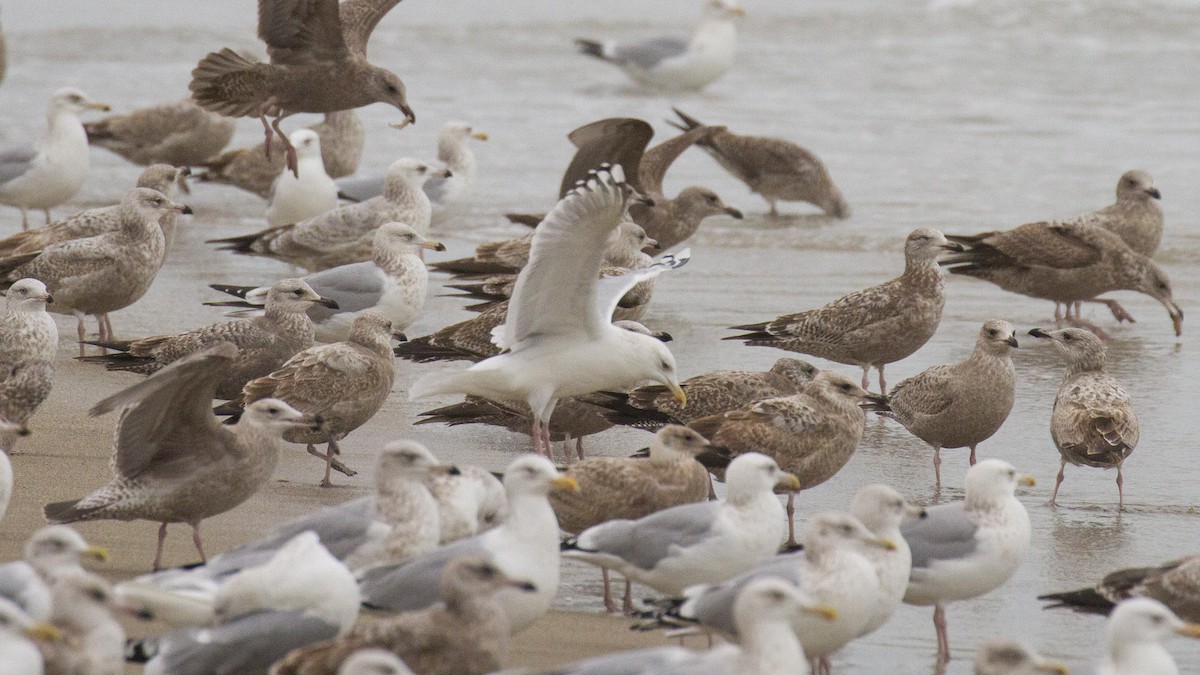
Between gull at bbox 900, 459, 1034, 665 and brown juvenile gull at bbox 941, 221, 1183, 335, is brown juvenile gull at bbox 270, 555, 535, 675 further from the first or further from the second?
brown juvenile gull at bbox 941, 221, 1183, 335

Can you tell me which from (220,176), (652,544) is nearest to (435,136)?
(220,176)

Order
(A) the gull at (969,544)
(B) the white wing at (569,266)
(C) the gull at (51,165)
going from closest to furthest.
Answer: (A) the gull at (969,544), (B) the white wing at (569,266), (C) the gull at (51,165)

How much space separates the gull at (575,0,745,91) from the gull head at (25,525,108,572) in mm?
18350

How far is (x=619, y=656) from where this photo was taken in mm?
4590

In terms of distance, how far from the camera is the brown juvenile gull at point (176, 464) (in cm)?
629

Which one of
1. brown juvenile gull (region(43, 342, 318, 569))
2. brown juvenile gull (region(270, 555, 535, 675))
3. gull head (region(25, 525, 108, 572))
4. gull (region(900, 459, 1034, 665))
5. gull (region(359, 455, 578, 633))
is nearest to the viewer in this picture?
brown juvenile gull (region(270, 555, 535, 675))

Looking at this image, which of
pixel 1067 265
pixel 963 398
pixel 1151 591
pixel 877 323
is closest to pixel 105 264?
pixel 877 323

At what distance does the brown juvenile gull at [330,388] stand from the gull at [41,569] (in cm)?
234

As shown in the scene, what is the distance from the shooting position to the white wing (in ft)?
23.8

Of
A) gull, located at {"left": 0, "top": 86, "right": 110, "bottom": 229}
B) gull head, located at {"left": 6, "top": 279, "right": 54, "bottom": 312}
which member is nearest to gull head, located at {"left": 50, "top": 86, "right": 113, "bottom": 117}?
gull, located at {"left": 0, "top": 86, "right": 110, "bottom": 229}

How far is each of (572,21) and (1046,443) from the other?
21.8 m

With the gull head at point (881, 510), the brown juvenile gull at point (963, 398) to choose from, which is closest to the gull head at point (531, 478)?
the gull head at point (881, 510)

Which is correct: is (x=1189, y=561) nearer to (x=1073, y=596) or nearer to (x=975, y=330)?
(x=1073, y=596)

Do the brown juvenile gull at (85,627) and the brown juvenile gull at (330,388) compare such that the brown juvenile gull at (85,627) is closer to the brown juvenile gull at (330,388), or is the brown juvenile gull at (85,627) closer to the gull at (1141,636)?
the gull at (1141,636)
